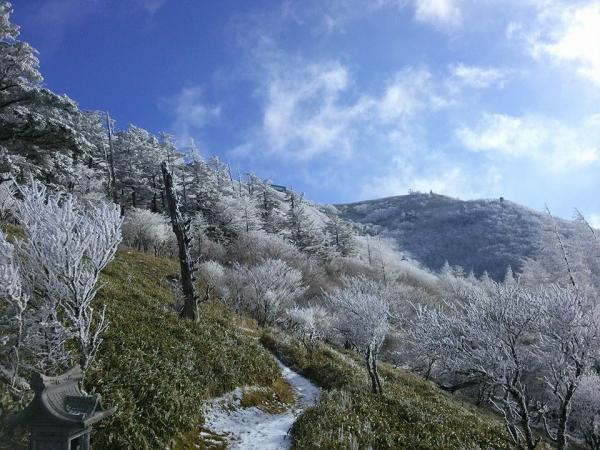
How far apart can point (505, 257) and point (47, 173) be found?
12345 centimetres

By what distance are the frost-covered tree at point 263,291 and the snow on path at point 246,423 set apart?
52.9 feet

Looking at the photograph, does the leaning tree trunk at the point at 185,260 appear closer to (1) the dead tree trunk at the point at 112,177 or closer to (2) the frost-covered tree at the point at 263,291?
(2) the frost-covered tree at the point at 263,291

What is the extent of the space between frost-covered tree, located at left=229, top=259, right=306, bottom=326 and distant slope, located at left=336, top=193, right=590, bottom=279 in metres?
92.5

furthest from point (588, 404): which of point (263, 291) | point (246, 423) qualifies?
point (246, 423)

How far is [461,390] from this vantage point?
39.8 meters

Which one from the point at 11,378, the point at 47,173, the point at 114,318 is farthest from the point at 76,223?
the point at 47,173

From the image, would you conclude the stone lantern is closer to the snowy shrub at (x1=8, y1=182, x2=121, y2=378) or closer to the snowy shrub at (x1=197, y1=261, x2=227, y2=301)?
the snowy shrub at (x1=8, y1=182, x2=121, y2=378)

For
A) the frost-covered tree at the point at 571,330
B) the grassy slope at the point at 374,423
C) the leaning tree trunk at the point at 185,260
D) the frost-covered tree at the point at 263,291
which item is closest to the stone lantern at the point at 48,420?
the grassy slope at the point at 374,423

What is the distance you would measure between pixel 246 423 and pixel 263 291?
19767 millimetres

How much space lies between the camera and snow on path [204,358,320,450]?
1173 centimetres

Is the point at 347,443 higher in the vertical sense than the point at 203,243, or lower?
lower

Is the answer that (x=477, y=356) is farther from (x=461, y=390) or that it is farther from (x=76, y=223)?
(x=461, y=390)

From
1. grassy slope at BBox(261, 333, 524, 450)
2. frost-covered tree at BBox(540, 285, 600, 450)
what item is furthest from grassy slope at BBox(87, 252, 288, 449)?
frost-covered tree at BBox(540, 285, 600, 450)

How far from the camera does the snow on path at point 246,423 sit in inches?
462
